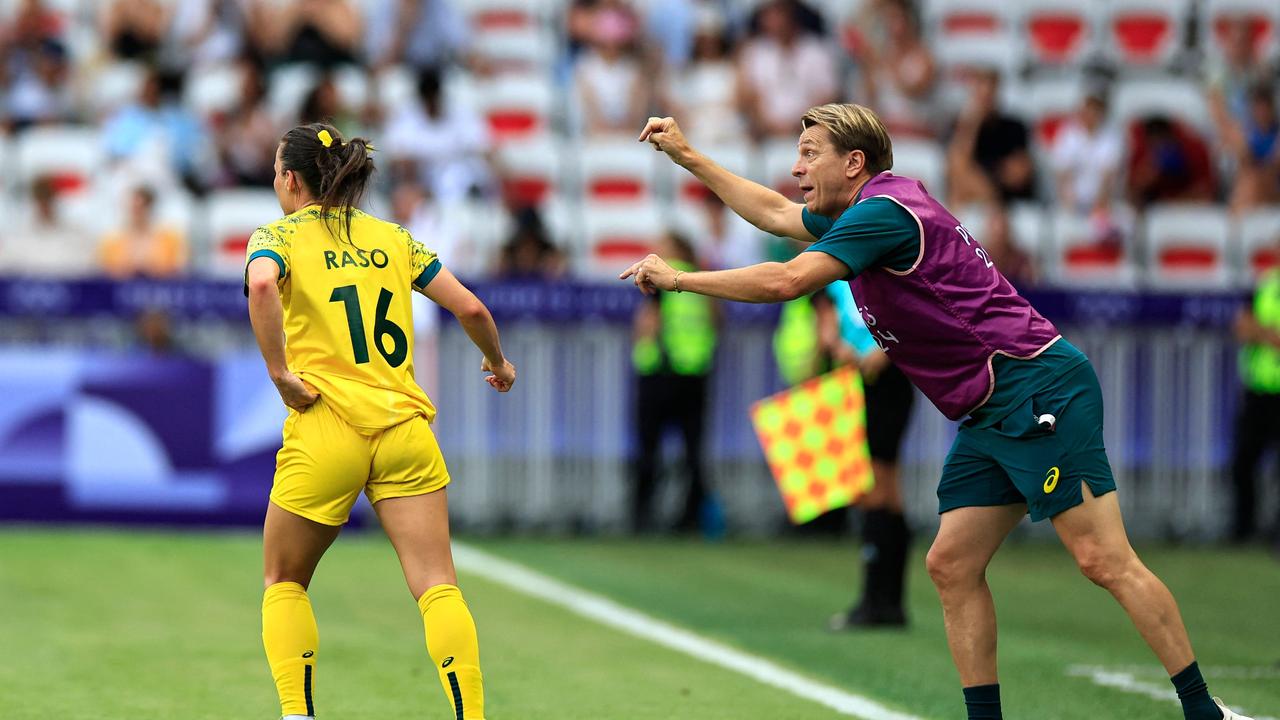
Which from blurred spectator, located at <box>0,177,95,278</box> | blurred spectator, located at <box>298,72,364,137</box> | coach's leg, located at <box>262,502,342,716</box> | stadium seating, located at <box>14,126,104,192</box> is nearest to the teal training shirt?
coach's leg, located at <box>262,502,342,716</box>

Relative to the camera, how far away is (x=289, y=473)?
19.8 feet

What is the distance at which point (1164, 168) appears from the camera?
17234 millimetres

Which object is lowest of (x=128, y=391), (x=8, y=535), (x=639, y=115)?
(x=8, y=535)

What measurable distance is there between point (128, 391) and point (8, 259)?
2047 millimetres

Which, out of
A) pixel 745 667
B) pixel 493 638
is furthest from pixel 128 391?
pixel 745 667

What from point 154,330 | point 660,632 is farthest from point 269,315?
point 154,330

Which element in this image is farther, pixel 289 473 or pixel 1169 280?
pixel 1169 280

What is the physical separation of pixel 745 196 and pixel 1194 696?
2.26m

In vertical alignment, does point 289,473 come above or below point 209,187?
below

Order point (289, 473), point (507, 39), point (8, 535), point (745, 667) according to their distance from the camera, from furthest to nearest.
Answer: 1. point (507, 39)
2. point (8, 535)
3. point (745, 667)
4. point (289, 473)

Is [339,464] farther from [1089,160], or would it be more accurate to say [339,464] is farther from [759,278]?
[1089,160]

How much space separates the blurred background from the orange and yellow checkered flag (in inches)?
76.6

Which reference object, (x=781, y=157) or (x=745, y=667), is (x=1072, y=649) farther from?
(x=781, y=157)

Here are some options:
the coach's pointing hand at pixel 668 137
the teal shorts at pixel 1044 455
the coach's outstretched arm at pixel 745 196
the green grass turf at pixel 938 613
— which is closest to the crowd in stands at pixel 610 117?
the green grass turf at pixel 938 613
